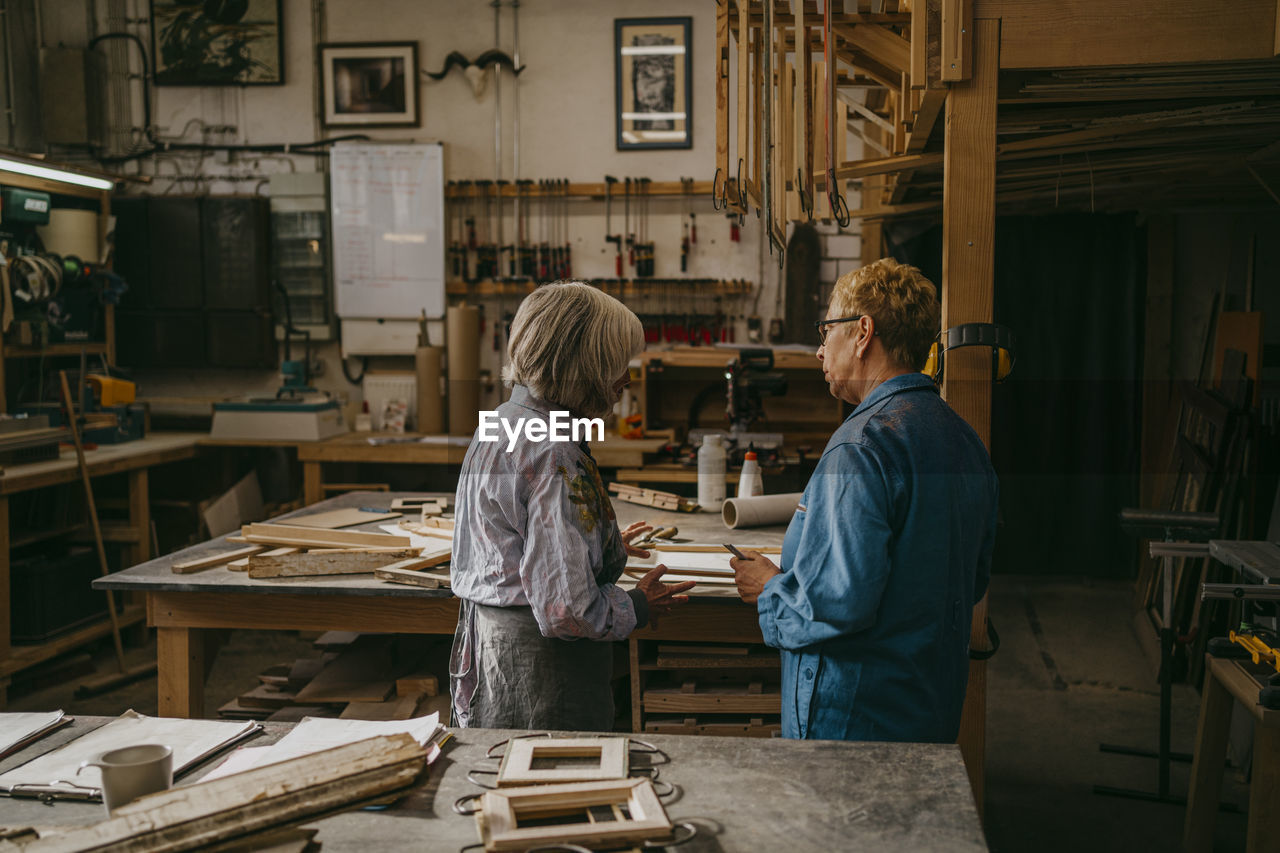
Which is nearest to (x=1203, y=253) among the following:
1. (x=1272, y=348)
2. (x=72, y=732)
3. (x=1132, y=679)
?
(x=1272, y=348)

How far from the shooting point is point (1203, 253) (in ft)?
18.1

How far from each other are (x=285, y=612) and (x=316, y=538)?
33cm

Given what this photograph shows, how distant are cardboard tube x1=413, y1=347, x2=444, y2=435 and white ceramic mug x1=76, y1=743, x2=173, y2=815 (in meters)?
4.32

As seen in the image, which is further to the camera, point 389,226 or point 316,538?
point 389,226

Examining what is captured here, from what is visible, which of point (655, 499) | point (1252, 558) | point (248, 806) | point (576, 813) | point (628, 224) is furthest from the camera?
point (628, 224)

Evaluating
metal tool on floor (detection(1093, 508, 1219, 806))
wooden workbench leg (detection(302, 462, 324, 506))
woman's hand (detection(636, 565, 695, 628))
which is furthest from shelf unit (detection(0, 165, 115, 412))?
metal tool on floor (detection(1093, 508, 1219, 806))

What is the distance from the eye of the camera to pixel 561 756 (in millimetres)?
1559

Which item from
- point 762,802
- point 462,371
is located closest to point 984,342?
point 762,802

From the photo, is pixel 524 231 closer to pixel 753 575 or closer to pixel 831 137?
pixel 831 137

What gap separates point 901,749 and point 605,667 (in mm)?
654

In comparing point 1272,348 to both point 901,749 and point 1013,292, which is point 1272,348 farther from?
point 901,749

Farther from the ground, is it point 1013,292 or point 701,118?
point 701,118

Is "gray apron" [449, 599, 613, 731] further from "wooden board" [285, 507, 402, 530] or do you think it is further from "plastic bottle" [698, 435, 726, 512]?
"plastic bottle" [698, 435, 726, 512]

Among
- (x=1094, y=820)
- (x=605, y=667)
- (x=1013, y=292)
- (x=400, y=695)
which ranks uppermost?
(x=1013, y=292)
